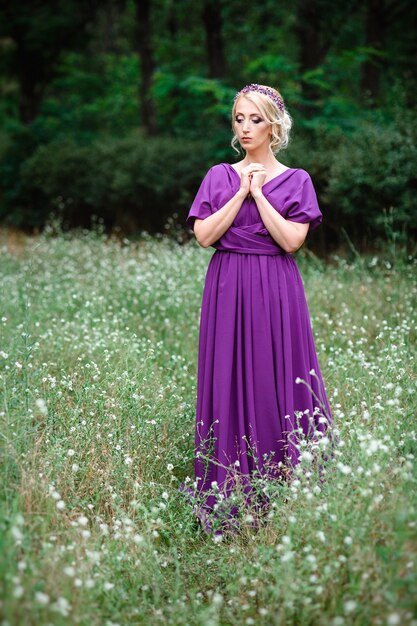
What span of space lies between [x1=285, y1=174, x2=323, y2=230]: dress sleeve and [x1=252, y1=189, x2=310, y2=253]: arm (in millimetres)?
43

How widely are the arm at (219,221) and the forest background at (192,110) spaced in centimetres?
437

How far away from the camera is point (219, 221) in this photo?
3.66 meters

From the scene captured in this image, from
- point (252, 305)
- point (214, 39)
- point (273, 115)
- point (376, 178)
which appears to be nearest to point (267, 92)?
point (273, 115)

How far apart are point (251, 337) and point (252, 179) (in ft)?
2.95

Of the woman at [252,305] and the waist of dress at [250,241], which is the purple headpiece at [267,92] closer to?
the woman at [252,305]

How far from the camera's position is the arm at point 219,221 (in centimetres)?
363

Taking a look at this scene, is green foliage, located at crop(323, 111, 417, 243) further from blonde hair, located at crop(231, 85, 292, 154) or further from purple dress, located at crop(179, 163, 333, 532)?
purple dress, located at crop(179, 163, 333, 532)

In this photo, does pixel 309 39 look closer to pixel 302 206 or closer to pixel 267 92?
pixel 267 92

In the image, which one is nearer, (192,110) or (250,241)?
(250,241)

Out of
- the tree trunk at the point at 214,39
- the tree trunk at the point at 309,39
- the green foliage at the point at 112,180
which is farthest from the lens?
the tree trunk at the point at 214,39

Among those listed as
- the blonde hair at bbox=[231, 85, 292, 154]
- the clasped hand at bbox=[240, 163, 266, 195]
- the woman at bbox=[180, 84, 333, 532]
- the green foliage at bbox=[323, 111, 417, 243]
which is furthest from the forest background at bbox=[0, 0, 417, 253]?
the clasped hand at bbox=[240, 163, 266, 195]

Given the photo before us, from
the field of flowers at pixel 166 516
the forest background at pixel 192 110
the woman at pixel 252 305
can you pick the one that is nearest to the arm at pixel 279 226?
the woman at pixel 252 305

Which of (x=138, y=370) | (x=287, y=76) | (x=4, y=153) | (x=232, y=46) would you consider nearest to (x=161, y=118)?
(x=232, y=46)

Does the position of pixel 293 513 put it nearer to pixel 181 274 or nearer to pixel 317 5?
pixel 181 274
